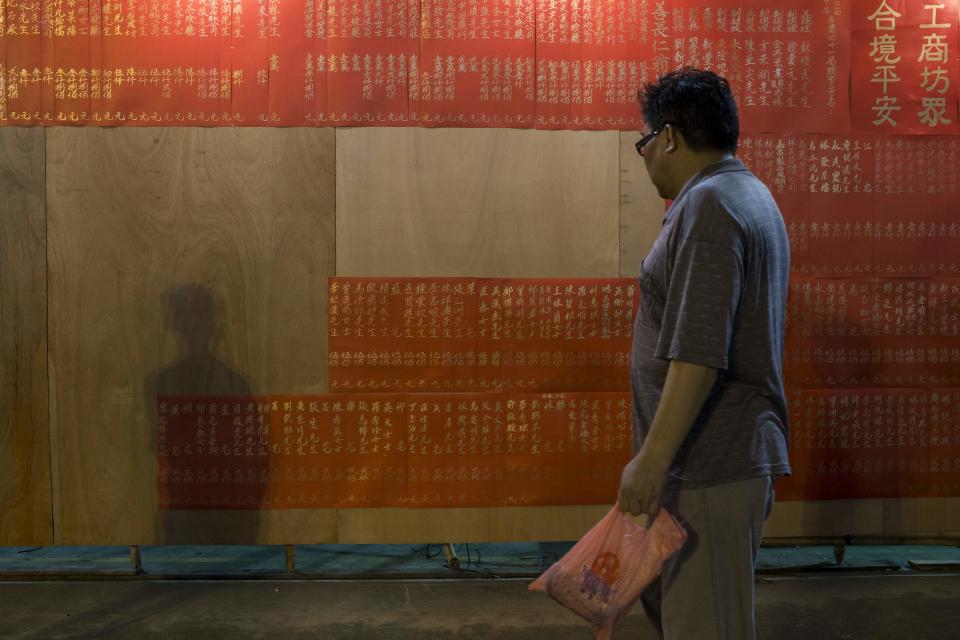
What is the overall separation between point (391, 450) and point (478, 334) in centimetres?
56

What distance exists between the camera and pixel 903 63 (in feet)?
10.7

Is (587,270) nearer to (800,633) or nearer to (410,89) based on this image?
(410,89)

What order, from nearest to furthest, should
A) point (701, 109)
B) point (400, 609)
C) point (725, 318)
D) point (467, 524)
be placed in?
point (725, 318) → point (701, 109) → point (400, 609) → point (467, 524)

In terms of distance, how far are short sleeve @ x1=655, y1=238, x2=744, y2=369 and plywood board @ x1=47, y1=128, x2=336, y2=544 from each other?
2.06 meters

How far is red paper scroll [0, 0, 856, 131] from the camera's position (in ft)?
10.2

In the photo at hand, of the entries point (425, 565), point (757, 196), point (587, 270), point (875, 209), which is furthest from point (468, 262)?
point (757, 196)

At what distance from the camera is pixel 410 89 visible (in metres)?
3.15

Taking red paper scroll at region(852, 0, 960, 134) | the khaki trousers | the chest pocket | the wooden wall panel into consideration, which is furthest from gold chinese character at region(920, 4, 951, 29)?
the wooden wall panel

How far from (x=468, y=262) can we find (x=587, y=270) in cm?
46

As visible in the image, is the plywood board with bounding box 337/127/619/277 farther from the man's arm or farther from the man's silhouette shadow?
the man's arm

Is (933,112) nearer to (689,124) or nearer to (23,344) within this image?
(689,124)

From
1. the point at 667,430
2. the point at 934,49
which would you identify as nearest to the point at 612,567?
the point at 667,430

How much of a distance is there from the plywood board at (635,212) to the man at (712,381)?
69.6 inches

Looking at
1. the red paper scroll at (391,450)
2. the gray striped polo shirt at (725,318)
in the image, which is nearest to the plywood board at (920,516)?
the red paper scroll at (391,450)
